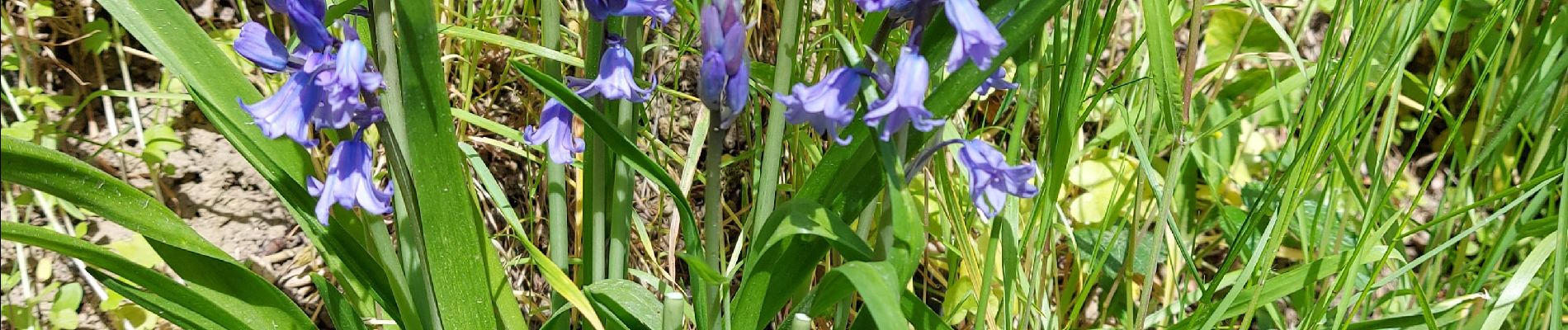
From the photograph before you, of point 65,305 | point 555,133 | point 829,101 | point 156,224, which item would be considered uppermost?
point 829,101

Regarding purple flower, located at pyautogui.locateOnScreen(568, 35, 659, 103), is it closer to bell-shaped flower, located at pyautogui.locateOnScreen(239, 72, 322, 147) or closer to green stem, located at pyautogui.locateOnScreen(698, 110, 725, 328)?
green stem, located at pyautogui.locateOnScreen(698, 110, 725, 328)

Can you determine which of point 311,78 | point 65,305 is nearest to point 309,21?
point 311,78

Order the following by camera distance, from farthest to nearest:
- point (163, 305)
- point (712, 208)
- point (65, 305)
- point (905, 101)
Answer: point (65, 305) → point (163, 305) → point (712, 208) → point (905, 101)

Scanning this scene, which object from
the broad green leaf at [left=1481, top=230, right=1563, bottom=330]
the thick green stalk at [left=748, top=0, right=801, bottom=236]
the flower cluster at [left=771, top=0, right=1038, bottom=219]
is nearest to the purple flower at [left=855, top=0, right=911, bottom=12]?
the flower cluster at [left=771, top=0, right=1038, bottom=219]

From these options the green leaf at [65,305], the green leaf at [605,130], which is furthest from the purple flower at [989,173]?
the green leaf at [65,305]

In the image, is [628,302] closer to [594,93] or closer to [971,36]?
[594,93]

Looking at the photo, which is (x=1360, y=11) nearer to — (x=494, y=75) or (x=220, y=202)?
(x=494, y=75)
